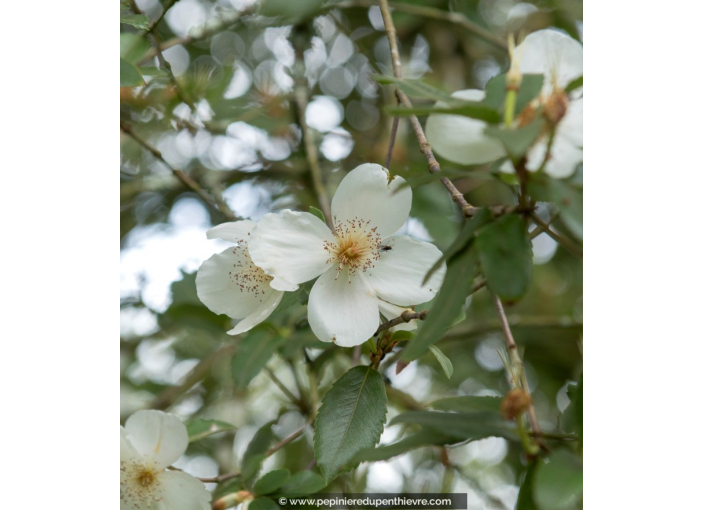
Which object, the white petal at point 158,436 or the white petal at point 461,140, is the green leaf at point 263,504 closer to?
the white petal at point 158,436

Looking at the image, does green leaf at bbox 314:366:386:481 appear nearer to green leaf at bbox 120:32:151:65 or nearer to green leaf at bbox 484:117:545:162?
green leaf at bbox 484:117:545:162

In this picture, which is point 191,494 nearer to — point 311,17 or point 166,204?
point 166,204

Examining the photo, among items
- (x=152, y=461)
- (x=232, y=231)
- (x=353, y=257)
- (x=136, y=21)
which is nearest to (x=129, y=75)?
(x=136, y=21)

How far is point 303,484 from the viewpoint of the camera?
0.71 m

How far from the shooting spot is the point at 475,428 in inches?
20.2

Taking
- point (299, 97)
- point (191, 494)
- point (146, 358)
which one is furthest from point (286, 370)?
point (191, 494)

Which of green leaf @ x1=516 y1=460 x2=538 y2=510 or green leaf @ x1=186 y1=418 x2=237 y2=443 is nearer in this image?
green leaf @ x1=516 y1=460 x2=538 y2=510

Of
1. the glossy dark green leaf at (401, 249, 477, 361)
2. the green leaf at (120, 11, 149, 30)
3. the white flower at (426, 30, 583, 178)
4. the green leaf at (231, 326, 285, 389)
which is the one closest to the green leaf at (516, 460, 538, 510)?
the glossy dark green leaf at (401, 249, 477, 361)

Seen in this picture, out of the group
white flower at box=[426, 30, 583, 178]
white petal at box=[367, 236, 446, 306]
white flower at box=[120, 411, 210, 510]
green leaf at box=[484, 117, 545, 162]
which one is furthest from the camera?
white flower at box=[120, 411, 210, 510]

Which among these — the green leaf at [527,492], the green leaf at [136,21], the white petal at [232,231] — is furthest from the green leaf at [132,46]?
the green leaf at [527,492]

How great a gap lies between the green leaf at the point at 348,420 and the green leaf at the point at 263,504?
0.46ft

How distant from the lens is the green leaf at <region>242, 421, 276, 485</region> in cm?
75
